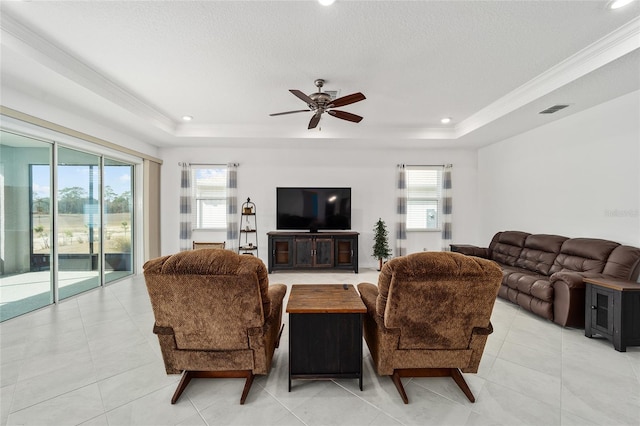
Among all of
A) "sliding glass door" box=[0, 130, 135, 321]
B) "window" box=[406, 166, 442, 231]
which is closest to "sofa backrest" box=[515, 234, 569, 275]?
"window" box=[406, 166, 442, 231]

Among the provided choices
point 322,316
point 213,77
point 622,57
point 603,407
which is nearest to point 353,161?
point 213,77

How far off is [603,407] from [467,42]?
298 centimetres

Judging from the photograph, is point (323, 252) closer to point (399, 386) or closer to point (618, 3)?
point (399, 386)

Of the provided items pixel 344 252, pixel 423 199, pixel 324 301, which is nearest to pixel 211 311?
pixel 324 301

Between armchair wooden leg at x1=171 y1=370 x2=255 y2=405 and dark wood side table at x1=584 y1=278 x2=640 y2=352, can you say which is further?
dark wood side table at x1=584 y1=278 x2=640 y2=352

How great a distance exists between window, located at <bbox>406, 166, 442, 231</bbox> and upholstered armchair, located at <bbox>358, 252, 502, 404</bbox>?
14.4 ft

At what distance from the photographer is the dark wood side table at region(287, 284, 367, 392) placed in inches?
73.6

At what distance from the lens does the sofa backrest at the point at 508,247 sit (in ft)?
14.1

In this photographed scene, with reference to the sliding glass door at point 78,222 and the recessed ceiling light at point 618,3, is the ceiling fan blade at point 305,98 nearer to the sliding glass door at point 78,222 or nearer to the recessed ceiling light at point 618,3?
the recessed ceiling light at point 618,3

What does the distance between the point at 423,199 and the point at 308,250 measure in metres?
2.85

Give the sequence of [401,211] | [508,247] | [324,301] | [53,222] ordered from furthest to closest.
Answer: [401,211], [508,247], [53,222], [324,301]

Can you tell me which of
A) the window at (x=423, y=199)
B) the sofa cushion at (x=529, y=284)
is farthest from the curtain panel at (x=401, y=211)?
the sofa cushion at (x=529, y=284)

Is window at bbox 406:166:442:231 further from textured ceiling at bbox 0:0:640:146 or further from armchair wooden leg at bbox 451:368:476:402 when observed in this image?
armchair wooden leg at bbox 451:368:476:402

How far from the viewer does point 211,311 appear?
173cm
